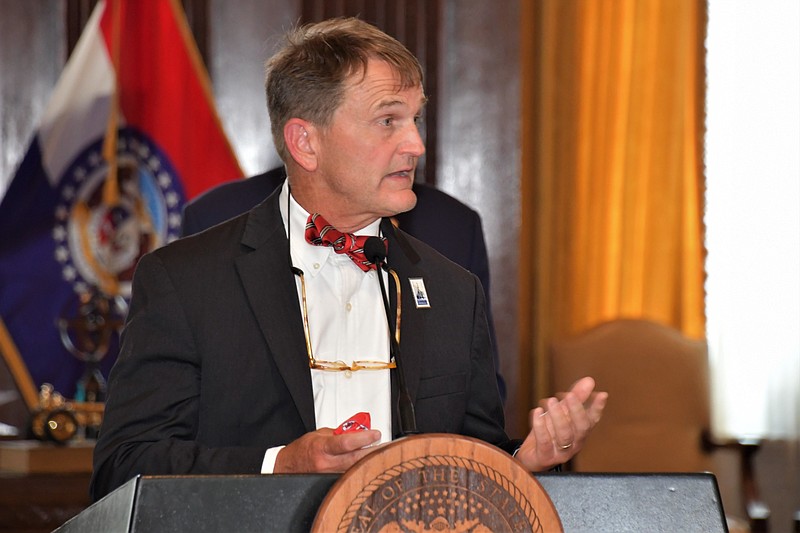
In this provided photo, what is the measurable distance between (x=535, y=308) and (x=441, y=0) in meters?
1.45

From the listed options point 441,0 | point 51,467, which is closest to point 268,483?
point 51,467

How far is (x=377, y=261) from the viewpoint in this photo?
7.04 ft

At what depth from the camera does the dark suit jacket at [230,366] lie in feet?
6.97

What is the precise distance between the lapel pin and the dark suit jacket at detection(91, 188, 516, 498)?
13 mm

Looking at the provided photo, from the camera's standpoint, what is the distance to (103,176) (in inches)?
191

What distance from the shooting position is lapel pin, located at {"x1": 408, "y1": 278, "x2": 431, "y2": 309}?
245cm

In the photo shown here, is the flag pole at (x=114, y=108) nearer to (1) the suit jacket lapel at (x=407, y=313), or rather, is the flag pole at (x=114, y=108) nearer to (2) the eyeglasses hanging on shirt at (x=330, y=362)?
(1) the suit jacket lapel at (x=407, y=313)

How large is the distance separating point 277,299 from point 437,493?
38.8 inches

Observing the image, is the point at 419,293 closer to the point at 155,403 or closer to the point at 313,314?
the point at 313,314

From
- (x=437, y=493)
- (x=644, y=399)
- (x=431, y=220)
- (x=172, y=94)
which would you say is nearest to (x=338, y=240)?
(x=431, y=220)

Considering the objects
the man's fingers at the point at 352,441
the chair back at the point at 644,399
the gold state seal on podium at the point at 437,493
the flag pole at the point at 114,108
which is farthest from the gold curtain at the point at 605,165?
the gold state seal on podium at the point at 437,493

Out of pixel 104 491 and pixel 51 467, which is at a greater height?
pixel 104 491

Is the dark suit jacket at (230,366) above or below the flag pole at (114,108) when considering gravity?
below

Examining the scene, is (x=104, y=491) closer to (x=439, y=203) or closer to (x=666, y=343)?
(x=439, y=203)
